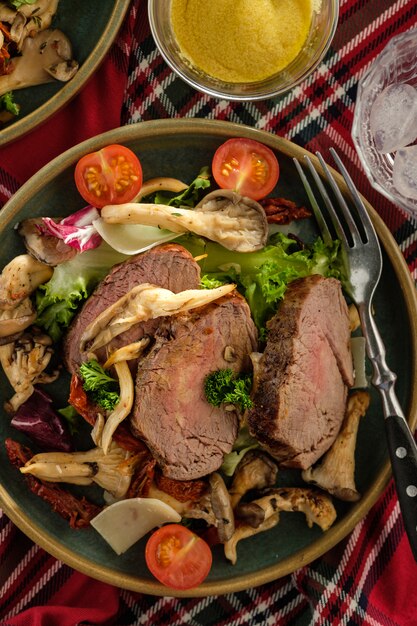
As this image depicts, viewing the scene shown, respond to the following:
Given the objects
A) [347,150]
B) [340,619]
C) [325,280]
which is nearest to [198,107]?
[347,150]

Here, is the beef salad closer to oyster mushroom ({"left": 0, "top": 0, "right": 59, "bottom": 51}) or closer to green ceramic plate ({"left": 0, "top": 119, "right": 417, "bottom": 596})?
green ceramic plate ({"left": 0, "top": 119, "right": 417, "bottom": 596})

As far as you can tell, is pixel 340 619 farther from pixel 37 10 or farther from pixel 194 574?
pixel 37 10

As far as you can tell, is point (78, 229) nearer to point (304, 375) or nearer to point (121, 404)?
point (121, 404)

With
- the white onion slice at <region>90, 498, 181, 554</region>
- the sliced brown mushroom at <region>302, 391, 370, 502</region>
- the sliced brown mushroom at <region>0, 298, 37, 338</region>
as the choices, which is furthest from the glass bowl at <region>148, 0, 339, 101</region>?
the white onion slice at <region>90, 498, 181, 554</region>

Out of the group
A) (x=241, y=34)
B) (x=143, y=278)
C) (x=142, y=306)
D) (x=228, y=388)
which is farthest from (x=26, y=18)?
(x=228, y=388)

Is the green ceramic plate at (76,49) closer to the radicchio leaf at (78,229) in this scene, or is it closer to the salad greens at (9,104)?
the salad greens at (9,104)

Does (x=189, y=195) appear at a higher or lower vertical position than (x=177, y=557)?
higher
